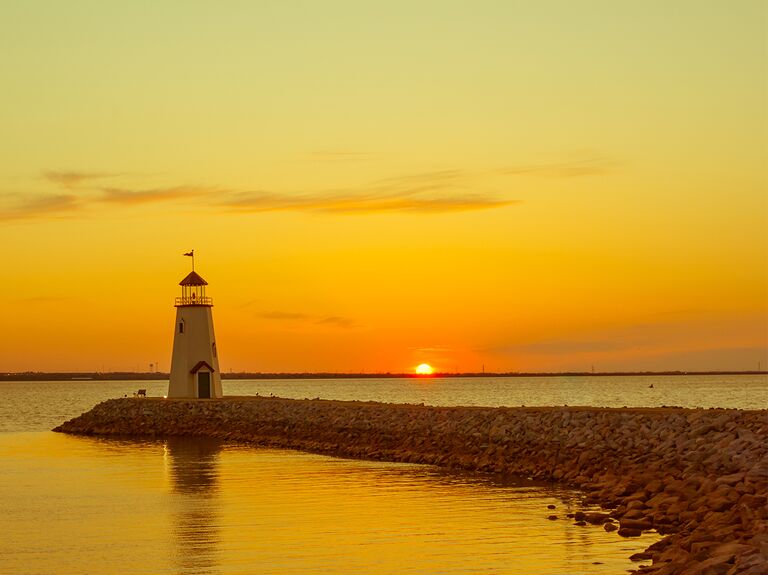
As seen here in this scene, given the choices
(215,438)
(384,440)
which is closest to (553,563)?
(384,440)

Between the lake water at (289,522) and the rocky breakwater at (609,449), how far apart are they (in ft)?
3.69

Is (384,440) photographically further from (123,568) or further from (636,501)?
(123,568)

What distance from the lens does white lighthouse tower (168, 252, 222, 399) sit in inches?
2265

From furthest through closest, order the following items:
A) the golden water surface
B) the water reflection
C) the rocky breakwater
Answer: the water reflection → the golden water surface → the rocky breakwater

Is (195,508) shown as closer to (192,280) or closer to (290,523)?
(290,523)

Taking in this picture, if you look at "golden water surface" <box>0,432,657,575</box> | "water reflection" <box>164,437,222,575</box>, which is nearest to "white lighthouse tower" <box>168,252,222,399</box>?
"water reflection" <box>164,437,222,575</box>

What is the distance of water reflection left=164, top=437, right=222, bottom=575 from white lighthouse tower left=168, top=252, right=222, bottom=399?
585 inches

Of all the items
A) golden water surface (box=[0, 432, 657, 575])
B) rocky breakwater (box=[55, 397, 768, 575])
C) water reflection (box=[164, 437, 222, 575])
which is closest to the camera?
rocky breakwater (box=[55, 397, 768, 575])

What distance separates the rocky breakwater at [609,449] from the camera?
17.5 meters

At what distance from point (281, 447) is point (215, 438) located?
6.85 meters

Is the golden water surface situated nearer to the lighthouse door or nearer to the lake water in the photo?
the lake water

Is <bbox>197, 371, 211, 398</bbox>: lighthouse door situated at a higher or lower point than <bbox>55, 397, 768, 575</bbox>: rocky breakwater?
higher

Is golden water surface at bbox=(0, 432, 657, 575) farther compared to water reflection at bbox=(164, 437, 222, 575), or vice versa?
water reflection at bbox=(164, 437, 222, 575)

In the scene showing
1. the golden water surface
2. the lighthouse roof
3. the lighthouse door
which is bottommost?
the golden water surface
